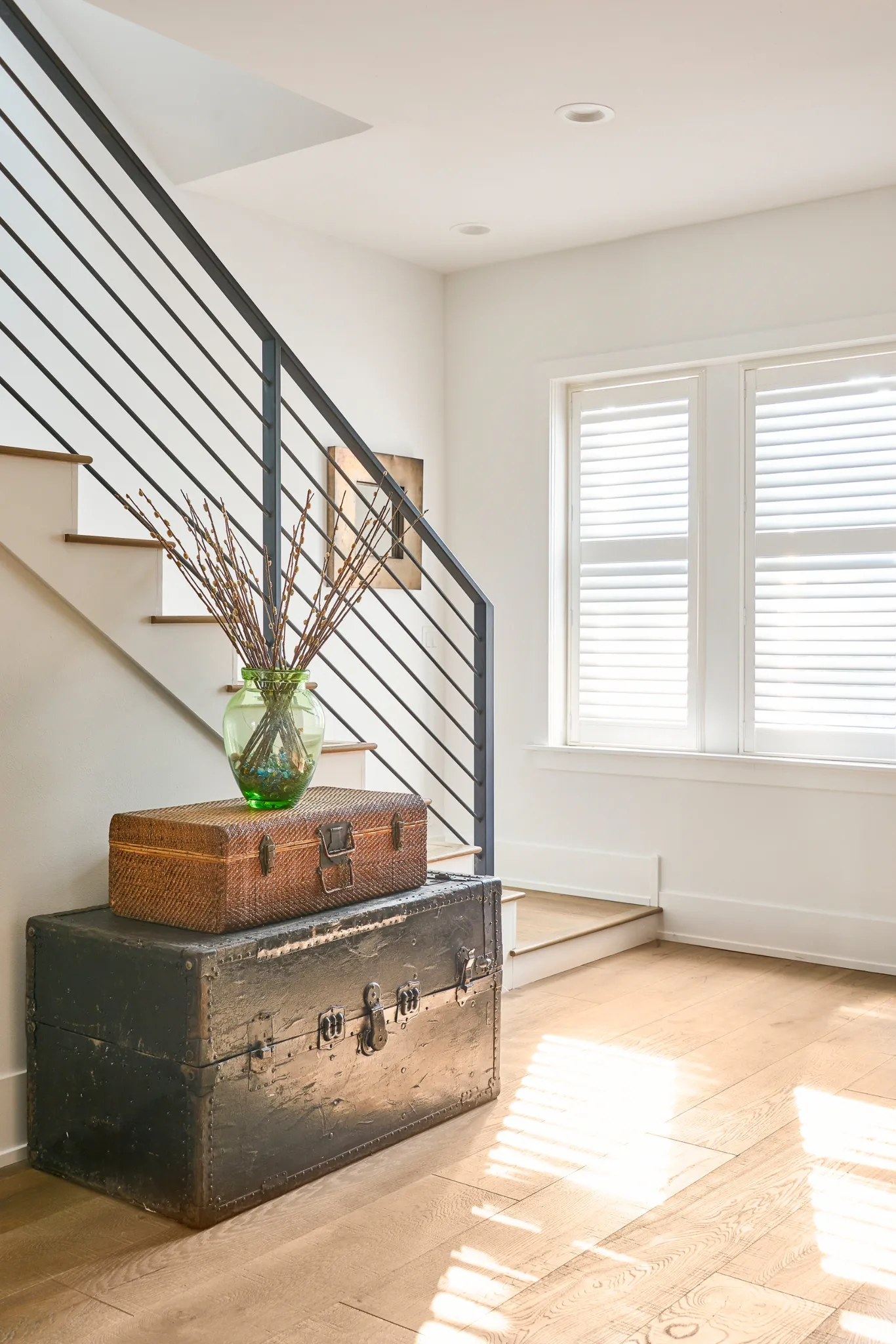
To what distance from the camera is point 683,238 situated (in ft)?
15.3

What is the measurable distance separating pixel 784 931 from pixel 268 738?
2565 mm

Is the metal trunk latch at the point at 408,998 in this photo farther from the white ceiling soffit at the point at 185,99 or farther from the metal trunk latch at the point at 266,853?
the white ceiling soffit at the point at 185,99

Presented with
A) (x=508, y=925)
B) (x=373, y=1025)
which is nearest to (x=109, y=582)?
(x=373, y=1025)

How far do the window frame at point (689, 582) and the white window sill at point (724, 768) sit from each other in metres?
0.08

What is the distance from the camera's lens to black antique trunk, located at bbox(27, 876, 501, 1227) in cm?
235

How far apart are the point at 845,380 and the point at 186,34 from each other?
8.18ft

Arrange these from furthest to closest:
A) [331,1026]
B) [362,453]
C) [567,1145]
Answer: [362,453] < [567,1145] < [331,1026]

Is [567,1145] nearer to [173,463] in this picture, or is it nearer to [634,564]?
[173,463]

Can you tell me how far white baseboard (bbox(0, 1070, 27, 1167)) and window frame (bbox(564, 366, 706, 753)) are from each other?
2.85 meters

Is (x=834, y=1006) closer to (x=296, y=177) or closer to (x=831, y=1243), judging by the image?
(x=831, y=1243)

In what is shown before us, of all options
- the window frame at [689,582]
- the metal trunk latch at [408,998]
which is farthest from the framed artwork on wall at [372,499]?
the metal trunk latch at [408,998]

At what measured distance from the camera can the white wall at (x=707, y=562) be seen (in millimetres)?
4340

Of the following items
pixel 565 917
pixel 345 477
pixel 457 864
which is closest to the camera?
pixel 345 477

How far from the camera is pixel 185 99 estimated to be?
4004 mm
